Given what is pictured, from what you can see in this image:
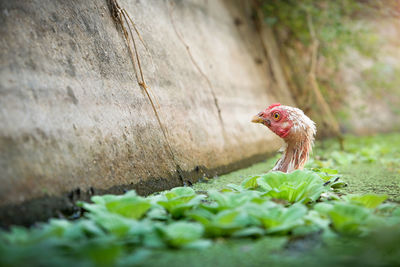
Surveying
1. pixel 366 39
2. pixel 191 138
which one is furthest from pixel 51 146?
pixel 366 39

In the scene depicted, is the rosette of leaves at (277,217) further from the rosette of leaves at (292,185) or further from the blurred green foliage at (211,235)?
the rosette of leaves at (292,185)

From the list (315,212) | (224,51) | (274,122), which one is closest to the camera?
(315,212)

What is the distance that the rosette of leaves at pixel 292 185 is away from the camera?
150cm

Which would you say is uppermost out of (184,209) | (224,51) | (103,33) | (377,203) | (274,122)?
(224,51)

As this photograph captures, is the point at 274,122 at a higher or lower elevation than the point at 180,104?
lower

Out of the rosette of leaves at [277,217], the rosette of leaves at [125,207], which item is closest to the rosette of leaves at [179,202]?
the rosette of leaves at [125,207]

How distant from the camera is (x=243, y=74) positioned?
399cm

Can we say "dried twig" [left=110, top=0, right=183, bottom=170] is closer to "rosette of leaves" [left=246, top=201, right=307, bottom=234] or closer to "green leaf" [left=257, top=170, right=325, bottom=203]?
"green leaf" [left=257, top=170, right=325, bottom=203]

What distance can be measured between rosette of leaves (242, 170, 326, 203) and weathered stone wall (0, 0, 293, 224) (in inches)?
22.4

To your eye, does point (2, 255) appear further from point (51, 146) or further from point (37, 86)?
point (37, 86)

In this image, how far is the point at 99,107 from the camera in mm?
1642

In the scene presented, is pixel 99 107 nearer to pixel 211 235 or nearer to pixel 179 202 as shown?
pixel 179 202

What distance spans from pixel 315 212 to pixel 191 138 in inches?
47.4

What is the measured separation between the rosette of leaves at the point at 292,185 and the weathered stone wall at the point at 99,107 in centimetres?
57
